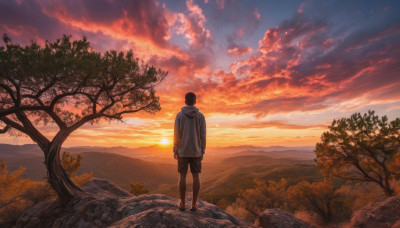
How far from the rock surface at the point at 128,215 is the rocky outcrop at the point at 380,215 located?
7.84 metres

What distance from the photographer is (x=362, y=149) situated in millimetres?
17484

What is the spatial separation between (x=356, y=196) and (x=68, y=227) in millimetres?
39139

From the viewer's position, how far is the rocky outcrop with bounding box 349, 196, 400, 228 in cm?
902

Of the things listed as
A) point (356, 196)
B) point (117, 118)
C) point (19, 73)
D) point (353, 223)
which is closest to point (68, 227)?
point (117, 118)

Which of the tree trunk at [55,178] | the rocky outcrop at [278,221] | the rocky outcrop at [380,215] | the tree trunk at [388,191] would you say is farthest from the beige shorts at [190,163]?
the tree trunk at [388,191]

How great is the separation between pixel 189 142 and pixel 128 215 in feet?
16.2

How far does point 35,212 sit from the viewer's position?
10789 millimetres

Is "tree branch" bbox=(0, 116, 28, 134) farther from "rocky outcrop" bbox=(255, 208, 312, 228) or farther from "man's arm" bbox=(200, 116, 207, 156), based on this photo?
"rocky outcrop" bbox=(255, 208, 312, 228)

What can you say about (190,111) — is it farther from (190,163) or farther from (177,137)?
(190,163)

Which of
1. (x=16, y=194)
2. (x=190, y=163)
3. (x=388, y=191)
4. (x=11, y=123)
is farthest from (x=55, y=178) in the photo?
(x=388, y=191)

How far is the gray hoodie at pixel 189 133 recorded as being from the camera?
195 inches

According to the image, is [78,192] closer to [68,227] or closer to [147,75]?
[68,227]

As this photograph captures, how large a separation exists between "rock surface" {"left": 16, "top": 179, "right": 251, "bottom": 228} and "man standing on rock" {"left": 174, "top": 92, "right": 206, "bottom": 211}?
81 cm

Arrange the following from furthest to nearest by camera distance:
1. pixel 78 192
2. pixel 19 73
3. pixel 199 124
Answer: pixel 78 192 < pixel 19 73 < pixel 199 124
